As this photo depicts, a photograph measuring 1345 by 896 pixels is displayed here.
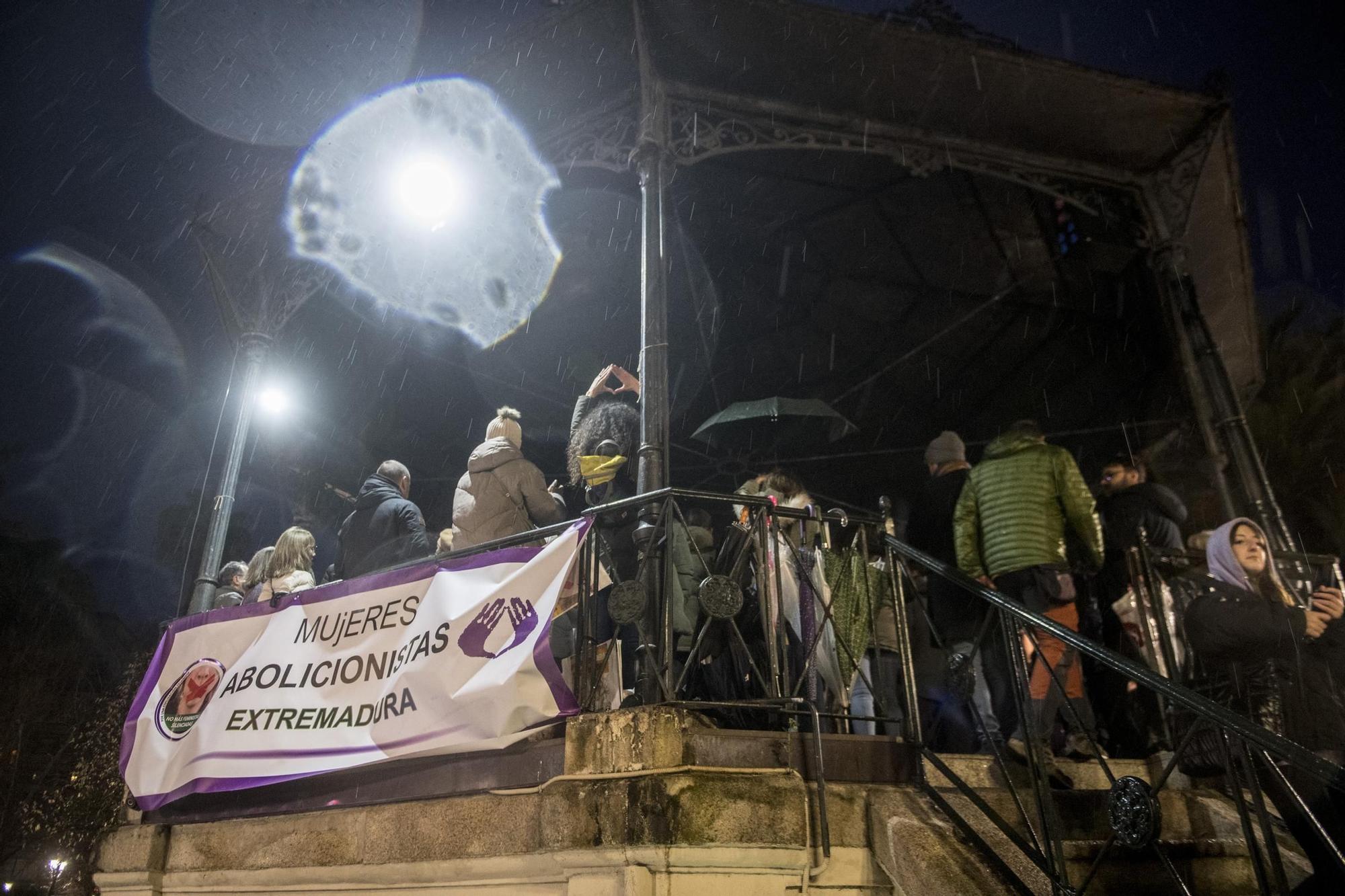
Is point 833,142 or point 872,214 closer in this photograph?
point 833,142

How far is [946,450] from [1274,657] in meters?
2.58

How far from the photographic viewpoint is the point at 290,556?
21.2 feet

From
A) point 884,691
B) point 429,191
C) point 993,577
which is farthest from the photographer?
point 429,191

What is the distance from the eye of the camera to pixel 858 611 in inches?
194

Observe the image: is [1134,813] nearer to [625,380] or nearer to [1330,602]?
[1330,602]

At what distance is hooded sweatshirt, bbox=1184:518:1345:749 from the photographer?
12.8ft

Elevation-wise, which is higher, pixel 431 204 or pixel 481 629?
pixel 431 204

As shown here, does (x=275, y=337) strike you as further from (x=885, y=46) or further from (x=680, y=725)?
(x=680, y=725)

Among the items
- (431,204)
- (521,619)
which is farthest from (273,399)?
(521,619)

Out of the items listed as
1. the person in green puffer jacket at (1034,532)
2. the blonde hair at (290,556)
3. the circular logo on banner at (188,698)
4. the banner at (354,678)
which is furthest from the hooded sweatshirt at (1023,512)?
the circular logo on banner at (188,698)

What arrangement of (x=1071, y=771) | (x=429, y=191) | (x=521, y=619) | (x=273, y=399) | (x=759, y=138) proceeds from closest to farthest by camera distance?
1. (x=521, y=619)
2. (x=1071, y=771)
3. (x=759, y=138)
4. (x=429, y=191)
5. (x=273, y=399)

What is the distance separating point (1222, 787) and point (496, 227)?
8472 millimetres

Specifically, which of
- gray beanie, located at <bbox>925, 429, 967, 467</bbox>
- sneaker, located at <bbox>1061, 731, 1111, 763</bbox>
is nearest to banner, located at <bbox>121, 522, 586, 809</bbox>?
sneaker, located at <bbox>1061, 731, 1111, 763</bbox>

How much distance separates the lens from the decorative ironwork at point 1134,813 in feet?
10.8
